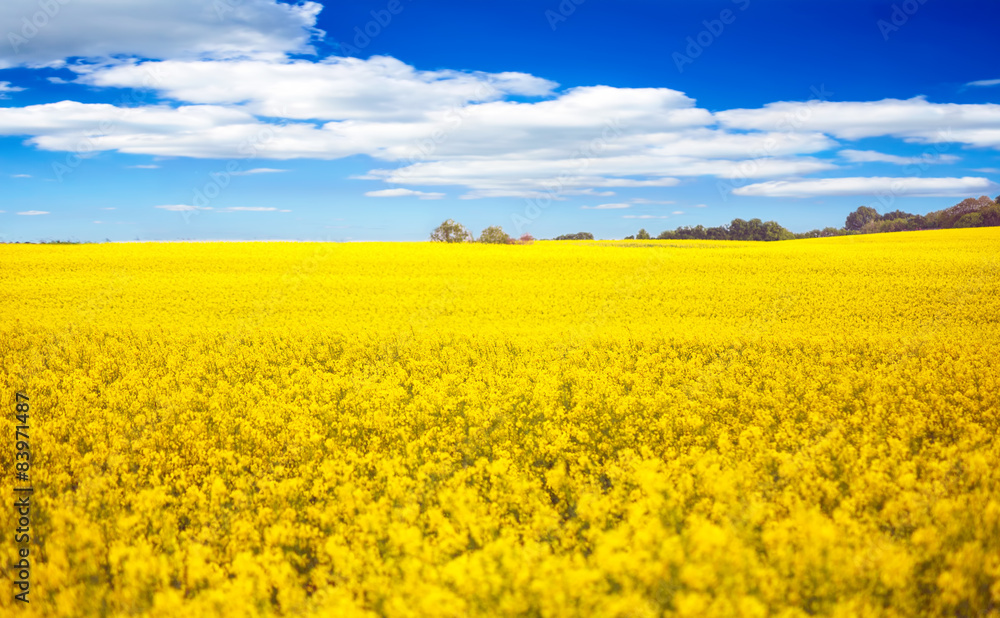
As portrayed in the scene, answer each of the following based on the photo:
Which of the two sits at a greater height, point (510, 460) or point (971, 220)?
point (971, 220)

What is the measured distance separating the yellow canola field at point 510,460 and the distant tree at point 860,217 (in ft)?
308

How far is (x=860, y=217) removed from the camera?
99375 mm

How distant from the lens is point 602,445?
332 inches

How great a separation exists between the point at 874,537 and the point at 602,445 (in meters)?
3.62

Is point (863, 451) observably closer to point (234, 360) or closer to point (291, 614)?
point (291, 614)

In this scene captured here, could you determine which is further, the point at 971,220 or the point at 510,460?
the point at 971,220

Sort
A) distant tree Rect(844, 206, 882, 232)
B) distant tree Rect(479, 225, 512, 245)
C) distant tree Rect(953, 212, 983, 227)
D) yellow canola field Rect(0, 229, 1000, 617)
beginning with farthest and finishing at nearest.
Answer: distant tree Rect(844, 206, 882, 232)
distant tree Rect(953, 212, 983, 227)
distant tree Rect(479, 225, 512, 245)
yellow canola field Rect(0, 229, 1000, 617)

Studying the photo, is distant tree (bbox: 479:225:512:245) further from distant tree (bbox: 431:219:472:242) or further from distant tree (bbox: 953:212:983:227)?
distant tree (bbox: 953:212:983:227)

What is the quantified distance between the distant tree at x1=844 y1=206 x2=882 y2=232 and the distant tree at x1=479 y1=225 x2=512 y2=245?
82315 millimetres

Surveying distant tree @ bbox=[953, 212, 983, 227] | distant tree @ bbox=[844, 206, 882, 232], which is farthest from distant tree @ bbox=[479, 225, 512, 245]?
distant tree @ bbox=[844, 206, 882, 232]

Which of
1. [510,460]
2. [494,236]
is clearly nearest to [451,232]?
[494,236]

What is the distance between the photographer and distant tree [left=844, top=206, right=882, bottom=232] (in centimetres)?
9781

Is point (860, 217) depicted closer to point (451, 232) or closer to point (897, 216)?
point (897, 216)

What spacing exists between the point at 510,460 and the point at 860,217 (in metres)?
114
